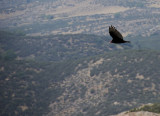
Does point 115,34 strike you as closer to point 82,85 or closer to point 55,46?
point 82,85

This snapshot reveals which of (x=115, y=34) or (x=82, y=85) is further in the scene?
(x=82, y=85)

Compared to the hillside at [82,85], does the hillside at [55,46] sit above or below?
below

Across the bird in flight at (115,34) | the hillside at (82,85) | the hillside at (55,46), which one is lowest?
the hillside at (55,46)

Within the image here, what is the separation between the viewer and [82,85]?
8156cm

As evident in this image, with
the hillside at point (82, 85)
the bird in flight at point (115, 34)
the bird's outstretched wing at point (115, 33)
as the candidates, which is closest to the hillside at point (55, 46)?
the hillside at point (82, 85)

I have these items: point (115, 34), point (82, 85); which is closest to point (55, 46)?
point (82, 85)

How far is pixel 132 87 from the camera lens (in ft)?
244

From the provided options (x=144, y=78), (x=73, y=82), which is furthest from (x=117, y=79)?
(x=73, y=82)

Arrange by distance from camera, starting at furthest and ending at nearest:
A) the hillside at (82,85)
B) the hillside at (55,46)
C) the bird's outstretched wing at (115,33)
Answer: the hillside at (55,46)
the hillside at (82,85)
the bird's outstretched wing at (115,33)

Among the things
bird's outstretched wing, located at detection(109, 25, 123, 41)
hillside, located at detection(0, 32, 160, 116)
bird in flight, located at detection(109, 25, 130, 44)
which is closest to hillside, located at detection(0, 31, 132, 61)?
hillside, located at detection(0, 32, 160, 116)

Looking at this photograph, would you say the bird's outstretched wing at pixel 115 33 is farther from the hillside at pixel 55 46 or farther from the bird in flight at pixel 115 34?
the hillside at pixel 55 46

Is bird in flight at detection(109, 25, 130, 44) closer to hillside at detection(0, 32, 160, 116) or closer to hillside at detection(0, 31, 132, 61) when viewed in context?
hillside at detection(0, 32, 160, 116)

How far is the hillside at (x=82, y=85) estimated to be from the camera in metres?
69.6

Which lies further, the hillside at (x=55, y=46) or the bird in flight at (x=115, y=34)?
the hillside at (x=55, y=46)
